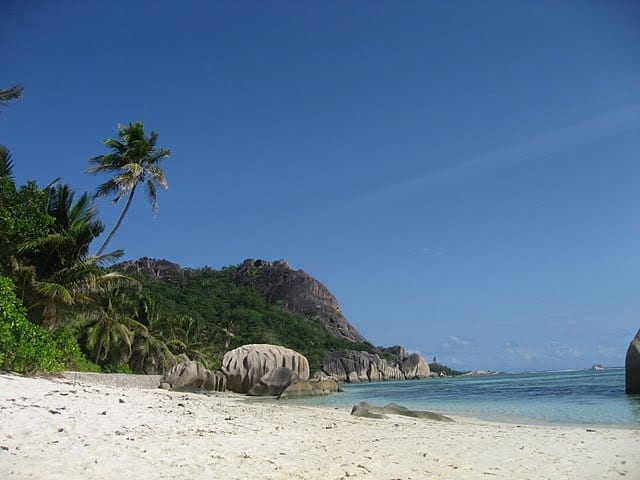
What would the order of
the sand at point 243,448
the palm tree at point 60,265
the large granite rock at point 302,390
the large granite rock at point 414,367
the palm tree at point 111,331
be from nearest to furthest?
the sand at point 243,448, the palm tree at point 60,265, the large granite rock at point 302,390, the palm tree at point 111,331, the large granite rock at point 414,367

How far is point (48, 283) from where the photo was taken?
55.9 feet

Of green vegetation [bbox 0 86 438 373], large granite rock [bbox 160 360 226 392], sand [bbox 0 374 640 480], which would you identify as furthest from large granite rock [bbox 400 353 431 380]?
sand [bbox 0 374 640 480]

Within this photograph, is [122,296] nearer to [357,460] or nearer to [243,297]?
[357,460]

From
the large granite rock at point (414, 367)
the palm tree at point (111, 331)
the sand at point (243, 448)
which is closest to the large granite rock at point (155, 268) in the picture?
the large granite rock at point (414, 367)

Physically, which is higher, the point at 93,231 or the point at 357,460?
the point at 93,231

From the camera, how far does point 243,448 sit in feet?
21.6

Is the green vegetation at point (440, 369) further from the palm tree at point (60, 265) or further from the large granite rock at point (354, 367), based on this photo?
the palm tree at point (60, 265)

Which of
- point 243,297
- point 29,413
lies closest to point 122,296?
point 29,413

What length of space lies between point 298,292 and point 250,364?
98.3m

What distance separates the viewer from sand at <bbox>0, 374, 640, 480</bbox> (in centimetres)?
541

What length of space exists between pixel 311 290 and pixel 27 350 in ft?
395

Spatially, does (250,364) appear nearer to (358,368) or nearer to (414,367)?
(358,368)

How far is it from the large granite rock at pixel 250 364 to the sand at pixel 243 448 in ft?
67.9

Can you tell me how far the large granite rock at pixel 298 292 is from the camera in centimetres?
12550
